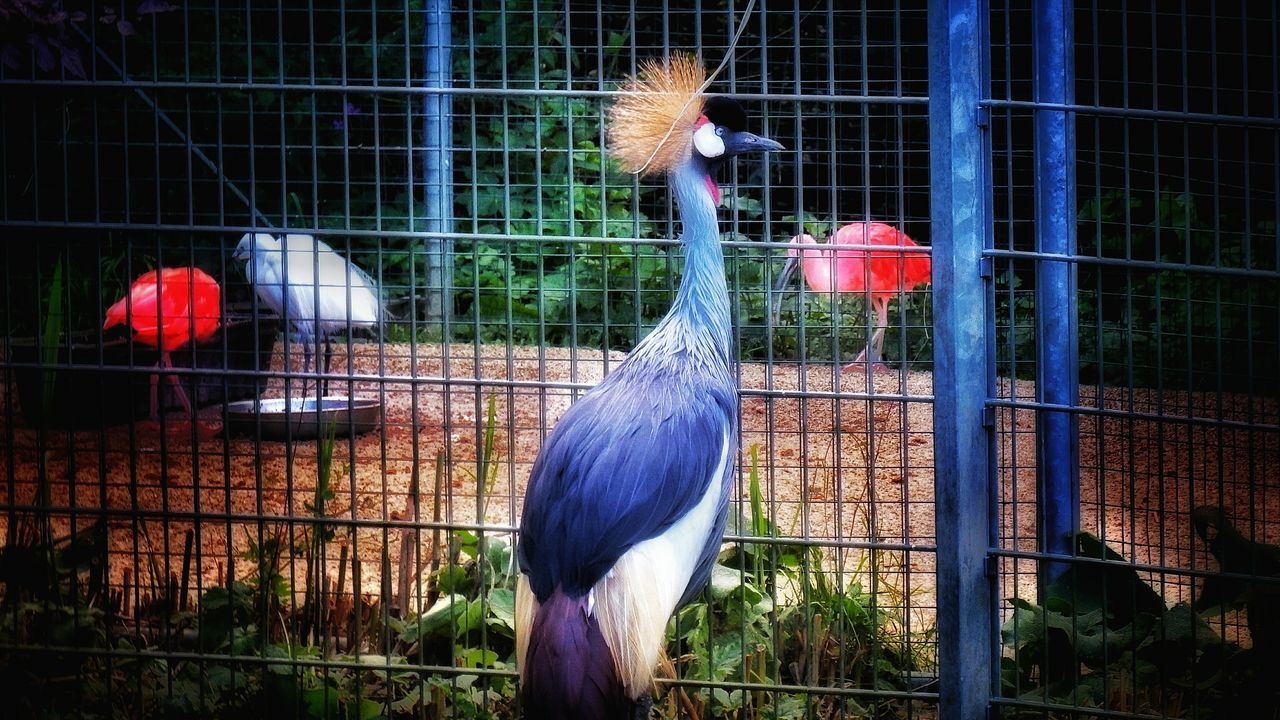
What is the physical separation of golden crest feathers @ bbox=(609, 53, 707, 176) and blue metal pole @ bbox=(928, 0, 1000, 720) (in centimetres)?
66

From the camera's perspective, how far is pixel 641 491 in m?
2.79

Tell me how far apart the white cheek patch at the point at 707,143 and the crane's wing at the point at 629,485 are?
2.08ft

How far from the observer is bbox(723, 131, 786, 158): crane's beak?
316cm

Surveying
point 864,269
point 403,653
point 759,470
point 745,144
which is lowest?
point 403,653

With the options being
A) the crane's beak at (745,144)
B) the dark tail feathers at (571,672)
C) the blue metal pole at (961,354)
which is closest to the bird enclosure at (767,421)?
the blue metal pole at (961,354)

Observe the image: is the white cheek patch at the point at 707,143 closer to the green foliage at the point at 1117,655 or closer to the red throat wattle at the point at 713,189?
the red throat wattle at the point at 713,189

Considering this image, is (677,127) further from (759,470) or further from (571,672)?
(759,470)

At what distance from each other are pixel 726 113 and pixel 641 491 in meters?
1.07

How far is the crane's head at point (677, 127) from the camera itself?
10.4ft

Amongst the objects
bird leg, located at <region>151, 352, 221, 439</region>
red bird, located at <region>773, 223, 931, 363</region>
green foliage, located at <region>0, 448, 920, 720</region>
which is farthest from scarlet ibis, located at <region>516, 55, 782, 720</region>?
bird leg, located at <region>151, 352, 221, 439</region>

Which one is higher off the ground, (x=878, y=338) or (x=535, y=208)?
(x=535, y=208)

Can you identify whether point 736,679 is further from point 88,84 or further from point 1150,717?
point 88,84

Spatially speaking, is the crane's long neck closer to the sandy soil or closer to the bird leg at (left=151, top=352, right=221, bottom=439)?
the sandy soil

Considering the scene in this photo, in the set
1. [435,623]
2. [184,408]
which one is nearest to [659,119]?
[435,623]
